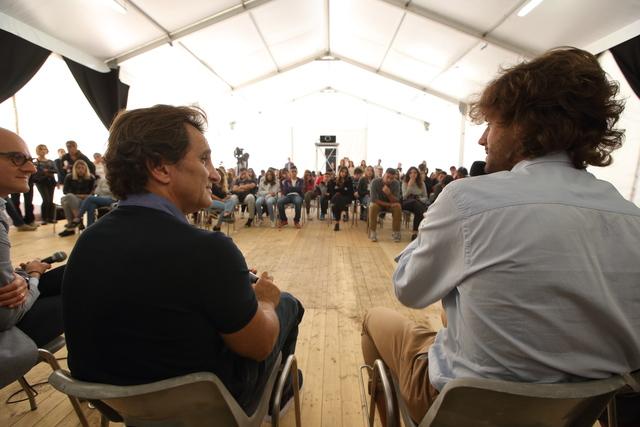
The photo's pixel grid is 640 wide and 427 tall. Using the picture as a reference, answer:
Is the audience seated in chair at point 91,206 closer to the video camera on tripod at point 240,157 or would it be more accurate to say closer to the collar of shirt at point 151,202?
the collar of shirt at point 151,202

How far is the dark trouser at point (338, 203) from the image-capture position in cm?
591

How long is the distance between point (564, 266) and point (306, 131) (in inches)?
510

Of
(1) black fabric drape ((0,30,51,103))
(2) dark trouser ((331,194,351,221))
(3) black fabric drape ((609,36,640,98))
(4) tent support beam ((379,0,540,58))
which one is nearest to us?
(1) black fabric drape ((0,30,51,103))

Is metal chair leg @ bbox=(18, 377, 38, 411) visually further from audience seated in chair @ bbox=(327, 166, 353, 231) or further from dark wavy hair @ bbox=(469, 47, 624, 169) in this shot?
audience seated in chair @ bbox=(327, 166, 353, 231)

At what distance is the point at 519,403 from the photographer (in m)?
0.63

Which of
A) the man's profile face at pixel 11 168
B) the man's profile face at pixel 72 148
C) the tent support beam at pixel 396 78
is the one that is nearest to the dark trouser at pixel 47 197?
the man's profile face at pixel 72 148

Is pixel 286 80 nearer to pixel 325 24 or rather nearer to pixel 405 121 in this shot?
pixel 325 24

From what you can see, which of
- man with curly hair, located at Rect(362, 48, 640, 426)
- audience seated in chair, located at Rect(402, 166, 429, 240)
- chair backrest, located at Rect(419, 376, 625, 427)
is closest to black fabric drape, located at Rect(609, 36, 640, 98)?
audience seated in chair, located at Rect(402, 166, 429, 240)

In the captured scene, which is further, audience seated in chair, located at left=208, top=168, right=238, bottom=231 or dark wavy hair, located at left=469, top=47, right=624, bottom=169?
audience seated in chair, located at left=208, top=168, right=238, bottom=231

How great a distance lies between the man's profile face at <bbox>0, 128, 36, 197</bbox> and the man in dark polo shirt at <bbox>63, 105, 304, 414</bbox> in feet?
2.95

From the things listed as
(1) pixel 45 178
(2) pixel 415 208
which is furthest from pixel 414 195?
(1) pixel 45 178

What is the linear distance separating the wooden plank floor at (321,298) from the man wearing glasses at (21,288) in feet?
1.78

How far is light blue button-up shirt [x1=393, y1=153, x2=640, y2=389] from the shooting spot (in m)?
0.63

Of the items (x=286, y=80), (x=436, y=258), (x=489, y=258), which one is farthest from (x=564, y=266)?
(x=286, y=80)
